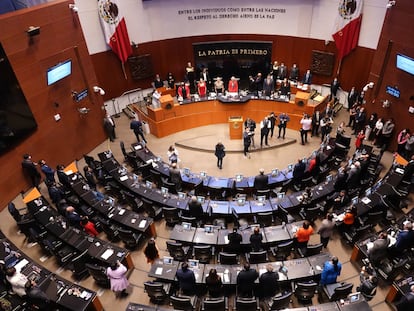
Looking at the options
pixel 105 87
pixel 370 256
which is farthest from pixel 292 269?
pixel 105 87

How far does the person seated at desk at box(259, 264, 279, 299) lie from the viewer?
7.67 m

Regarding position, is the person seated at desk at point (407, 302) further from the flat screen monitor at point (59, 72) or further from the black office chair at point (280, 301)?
the flat screen monitor at point (59, 72)

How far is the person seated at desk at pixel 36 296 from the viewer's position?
761cm

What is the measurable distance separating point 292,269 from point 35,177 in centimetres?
1020

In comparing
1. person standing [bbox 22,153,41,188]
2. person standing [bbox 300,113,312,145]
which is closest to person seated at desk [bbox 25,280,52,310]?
person standing [bbox 22,153,41,188]

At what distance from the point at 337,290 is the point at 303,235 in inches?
68.4

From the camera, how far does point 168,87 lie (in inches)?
714

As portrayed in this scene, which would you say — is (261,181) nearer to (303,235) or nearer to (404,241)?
(303,235)

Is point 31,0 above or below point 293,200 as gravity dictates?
above

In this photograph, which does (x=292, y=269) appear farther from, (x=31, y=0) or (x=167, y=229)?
(x=31, y=0)

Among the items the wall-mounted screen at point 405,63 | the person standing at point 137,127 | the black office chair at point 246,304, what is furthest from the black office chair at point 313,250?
the person standing at point 137,127

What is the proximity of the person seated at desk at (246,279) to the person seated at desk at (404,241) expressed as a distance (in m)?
3.97

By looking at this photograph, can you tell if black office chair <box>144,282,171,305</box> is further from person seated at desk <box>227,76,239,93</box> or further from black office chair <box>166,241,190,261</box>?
person seated at desk <box>227,76,239,93</box>

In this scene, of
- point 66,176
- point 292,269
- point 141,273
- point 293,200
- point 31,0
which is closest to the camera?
point 292,269
